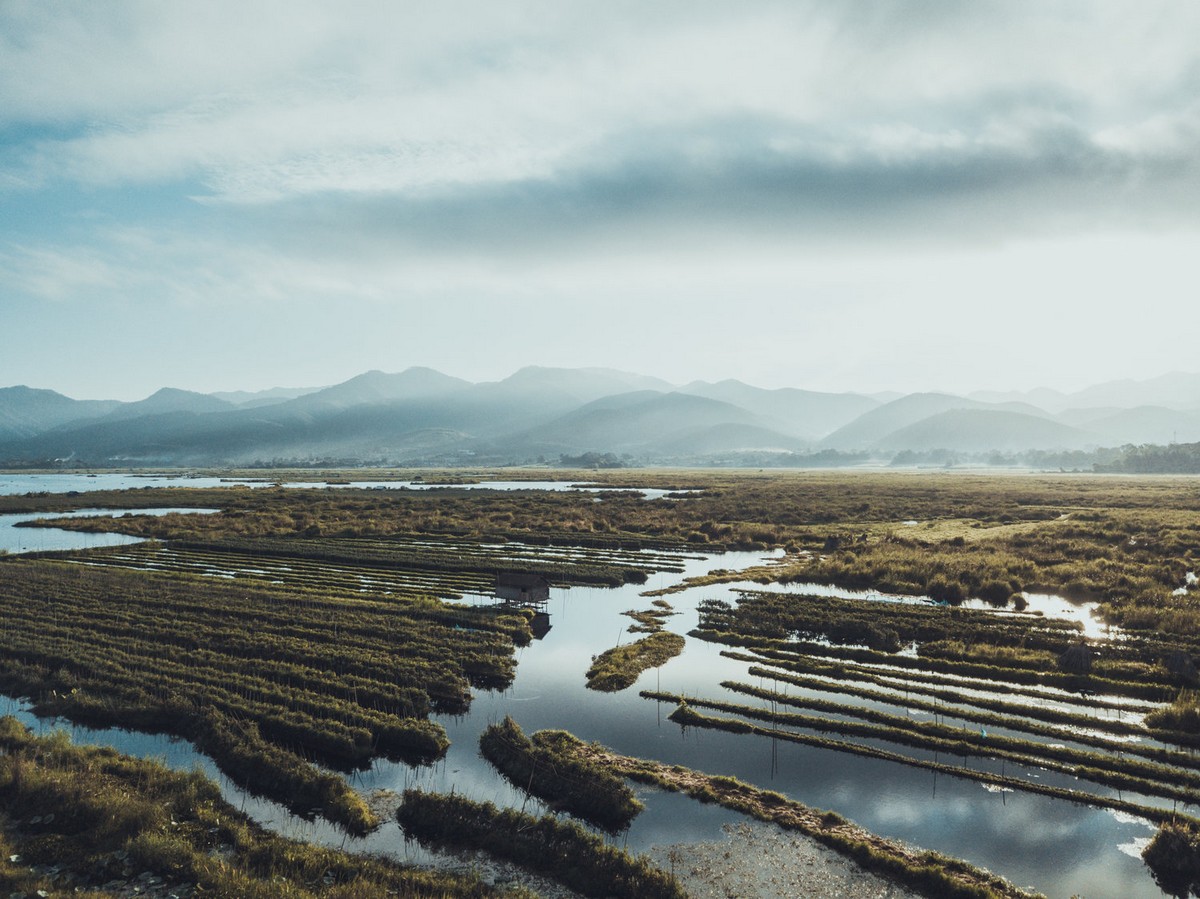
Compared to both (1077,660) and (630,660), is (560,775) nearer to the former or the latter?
(630,660)

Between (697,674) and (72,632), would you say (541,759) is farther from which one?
(72,632)

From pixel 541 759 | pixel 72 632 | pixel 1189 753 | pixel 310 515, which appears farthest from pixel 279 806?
pixel 310 515

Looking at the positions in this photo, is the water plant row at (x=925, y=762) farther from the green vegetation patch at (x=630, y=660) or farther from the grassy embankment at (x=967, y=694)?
the green vegetation patch at (x=630, y=660)

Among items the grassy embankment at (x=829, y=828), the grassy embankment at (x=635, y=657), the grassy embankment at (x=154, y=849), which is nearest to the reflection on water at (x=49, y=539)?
the grassy embankment at (x=154, y=849)

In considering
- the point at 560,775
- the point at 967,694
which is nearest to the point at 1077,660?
the point at 967,694

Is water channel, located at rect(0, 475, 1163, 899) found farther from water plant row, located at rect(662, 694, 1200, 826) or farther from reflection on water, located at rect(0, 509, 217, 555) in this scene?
reflection on water, located at rect(0, 509, 217, 555)
